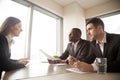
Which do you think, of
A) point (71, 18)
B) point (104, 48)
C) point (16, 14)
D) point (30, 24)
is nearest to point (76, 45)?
point (104, 48)

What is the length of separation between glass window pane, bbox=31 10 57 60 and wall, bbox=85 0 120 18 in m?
1.18

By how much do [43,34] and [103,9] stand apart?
1915mm

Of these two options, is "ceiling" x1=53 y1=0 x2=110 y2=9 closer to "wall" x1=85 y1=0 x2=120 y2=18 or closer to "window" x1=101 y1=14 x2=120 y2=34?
"wall" x1=85 y1=0 x2=120 y2=18

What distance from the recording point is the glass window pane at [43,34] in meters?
2.93

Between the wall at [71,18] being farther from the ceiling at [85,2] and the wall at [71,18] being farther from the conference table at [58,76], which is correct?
the conference table at [58,76]

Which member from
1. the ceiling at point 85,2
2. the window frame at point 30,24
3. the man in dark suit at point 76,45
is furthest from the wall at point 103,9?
the man in dark suit at point 76,45

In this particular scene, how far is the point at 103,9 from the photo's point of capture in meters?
3.50

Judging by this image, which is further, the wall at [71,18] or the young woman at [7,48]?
the wall at [71,18]

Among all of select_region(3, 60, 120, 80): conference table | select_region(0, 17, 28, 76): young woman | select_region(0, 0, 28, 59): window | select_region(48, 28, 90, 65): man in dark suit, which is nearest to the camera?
select_region(3, 60, 120, 80): conference table

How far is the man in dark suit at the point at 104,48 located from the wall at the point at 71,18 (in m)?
2.09

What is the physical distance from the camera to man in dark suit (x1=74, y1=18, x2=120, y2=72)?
36.8 inches

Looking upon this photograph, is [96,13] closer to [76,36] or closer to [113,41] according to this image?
[76,36]

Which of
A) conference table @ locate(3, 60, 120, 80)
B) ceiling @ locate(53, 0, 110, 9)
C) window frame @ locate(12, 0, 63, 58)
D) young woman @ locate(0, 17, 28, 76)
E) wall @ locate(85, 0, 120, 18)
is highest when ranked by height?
ceiling @ locate(53, 0, 110, 9)

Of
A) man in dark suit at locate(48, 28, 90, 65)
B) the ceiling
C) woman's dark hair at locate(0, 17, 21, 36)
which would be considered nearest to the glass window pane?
the ceiling
